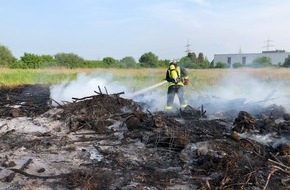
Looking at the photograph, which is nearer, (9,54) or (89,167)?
(89,167)

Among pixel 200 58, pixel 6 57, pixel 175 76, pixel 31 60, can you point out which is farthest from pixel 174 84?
pixel 200 58

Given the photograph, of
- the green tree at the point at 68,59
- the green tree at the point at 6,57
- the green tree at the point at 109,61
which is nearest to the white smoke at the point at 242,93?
the green tree at the point at 109,61

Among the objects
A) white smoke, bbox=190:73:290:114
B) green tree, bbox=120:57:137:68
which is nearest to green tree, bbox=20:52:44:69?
green tree, bbox=120:57:137:68

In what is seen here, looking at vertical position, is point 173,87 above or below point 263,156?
above

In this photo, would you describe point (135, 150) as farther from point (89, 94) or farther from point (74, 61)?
point (74, 61)

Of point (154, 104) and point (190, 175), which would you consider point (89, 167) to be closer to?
point (190, 175)

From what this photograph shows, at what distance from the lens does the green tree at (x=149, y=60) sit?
41719 millimetres

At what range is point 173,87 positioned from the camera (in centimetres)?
1034

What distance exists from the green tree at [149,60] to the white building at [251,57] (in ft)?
41.3

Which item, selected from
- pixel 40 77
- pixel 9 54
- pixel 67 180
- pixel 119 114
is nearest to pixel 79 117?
pixel 119 114

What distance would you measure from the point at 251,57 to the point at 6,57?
1423 inches

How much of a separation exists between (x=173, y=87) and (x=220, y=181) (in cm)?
564

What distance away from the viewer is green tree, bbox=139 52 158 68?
4172 cm

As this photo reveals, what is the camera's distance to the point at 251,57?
175 ft
